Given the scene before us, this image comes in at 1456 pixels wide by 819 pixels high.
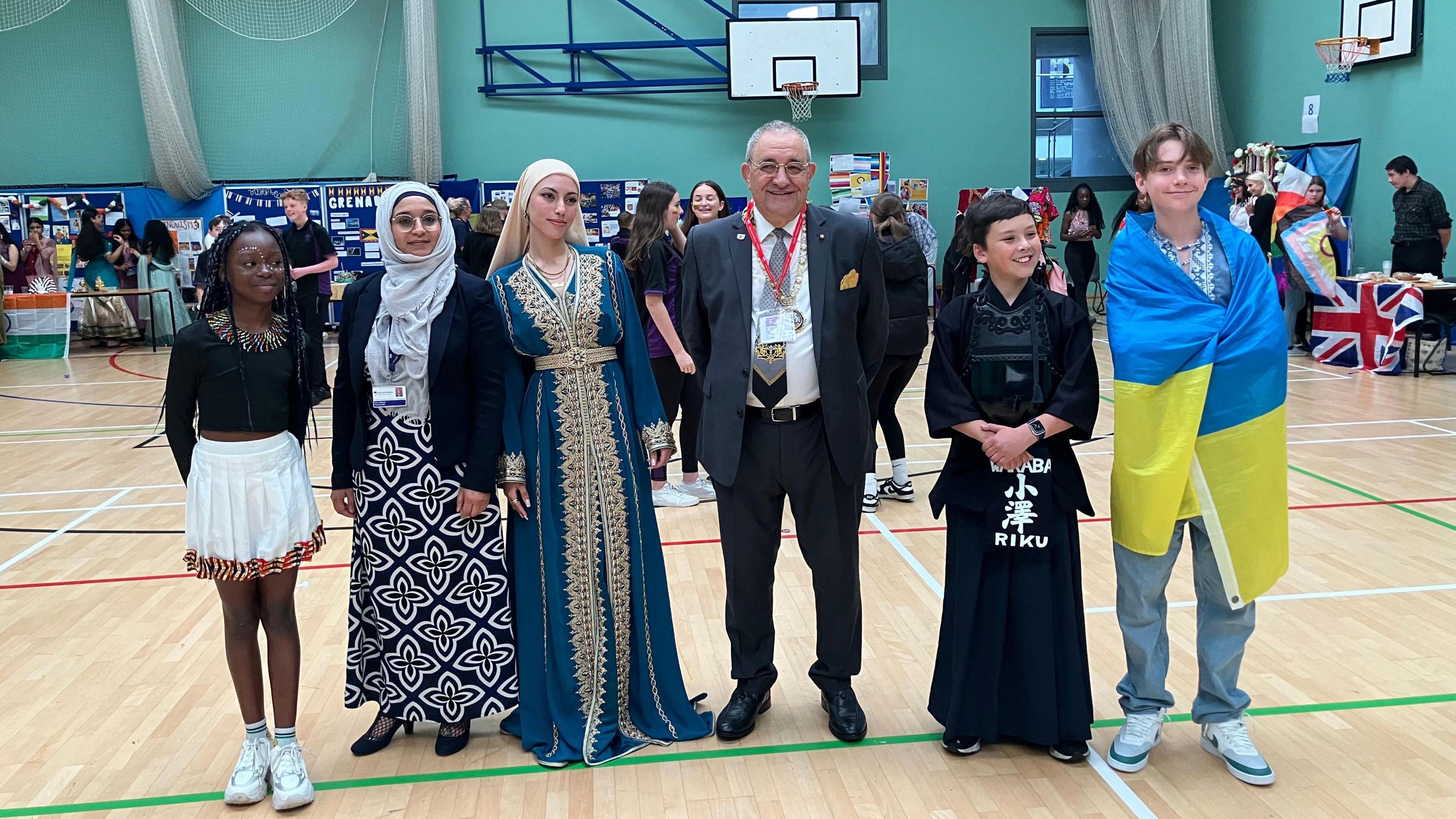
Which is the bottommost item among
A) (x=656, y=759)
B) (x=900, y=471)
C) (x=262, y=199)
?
(x=656, y=759)

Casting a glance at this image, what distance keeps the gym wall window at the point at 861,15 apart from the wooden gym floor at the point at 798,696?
10.3 metres

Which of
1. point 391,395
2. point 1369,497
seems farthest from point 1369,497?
point 391,395

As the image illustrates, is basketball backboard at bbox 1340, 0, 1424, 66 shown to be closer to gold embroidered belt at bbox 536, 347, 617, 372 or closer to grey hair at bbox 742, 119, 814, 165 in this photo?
grey hair at bbox 742, 119, 814, 165

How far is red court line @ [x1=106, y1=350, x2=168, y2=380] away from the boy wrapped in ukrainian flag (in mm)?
10482

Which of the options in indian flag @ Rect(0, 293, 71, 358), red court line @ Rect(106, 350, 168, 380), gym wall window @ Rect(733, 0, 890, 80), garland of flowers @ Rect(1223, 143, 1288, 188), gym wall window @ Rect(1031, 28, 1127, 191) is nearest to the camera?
red court line @ Rect(106, 350, 168, 380)

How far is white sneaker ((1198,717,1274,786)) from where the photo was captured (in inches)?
115

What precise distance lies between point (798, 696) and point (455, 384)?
1.47 m

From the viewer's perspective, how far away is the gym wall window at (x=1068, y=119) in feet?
50.9

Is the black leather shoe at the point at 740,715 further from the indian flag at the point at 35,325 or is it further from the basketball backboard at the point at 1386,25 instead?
the indian flag at the point at 35,325

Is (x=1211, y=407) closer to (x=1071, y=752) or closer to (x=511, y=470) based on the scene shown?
(x=1071, y=752)

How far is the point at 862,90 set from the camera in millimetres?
15297

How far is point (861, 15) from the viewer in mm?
15211

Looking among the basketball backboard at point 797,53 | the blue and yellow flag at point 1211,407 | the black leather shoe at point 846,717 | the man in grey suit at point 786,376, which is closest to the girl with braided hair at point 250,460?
the man in grey suit at point 786,376

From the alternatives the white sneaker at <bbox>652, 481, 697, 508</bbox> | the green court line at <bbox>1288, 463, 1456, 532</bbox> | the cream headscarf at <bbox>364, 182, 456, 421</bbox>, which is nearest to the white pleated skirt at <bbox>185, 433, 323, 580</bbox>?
the cream headscarf at <bbox>364, 182, 456, 421</bbox>
